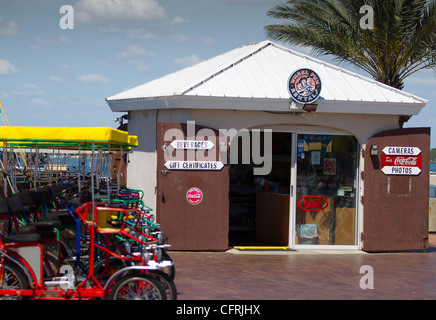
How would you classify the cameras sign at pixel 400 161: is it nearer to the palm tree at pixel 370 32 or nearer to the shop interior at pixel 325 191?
the shop interior at pixel 325 191

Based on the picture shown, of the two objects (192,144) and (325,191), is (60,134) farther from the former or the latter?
(325,191)

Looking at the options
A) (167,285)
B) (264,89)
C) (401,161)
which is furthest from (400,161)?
(167,285)

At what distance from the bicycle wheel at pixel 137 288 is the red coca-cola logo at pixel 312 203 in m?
6.78

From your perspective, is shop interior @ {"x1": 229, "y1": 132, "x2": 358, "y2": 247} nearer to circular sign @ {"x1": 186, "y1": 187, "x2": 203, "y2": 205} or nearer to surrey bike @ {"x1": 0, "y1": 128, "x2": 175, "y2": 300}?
circular sign @ {"x1": 186, "y1": 187, "x2": 203, "y2": 205}

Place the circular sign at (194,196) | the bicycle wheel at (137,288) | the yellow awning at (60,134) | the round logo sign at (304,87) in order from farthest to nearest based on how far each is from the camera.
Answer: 1. the circular sign at (194,196)
2. the round logo sign at (304,87)
3. the yellow awning at (60,134)
4. the bicycle wheel at (137,288)

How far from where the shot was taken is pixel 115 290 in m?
7.01

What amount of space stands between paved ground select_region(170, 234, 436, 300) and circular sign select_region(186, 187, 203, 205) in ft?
3.51

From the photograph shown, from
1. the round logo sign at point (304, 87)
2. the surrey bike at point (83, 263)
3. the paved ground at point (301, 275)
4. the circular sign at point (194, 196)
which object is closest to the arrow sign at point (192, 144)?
the circular sign at point (194, 196)

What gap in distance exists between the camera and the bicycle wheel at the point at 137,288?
274 inches

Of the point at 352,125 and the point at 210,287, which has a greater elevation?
the point at 352,125

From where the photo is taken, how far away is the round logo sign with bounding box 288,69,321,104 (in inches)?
484
